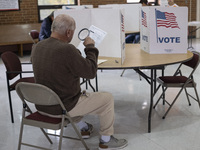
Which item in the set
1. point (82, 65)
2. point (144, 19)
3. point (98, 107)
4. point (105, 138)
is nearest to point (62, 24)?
point (82, 65)

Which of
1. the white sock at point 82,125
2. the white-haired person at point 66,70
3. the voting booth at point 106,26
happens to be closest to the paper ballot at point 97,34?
the voting booth at point 106,26

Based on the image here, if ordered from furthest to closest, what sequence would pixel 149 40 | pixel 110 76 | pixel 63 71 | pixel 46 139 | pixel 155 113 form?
1. pixel 110 76
2. pixel 155 113
3. pixel 149 40
4. pixel 46 139
5. pixel 63 71

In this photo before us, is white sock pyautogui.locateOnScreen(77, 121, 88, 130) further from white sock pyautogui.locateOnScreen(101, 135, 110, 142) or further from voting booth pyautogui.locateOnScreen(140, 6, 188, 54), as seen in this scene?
voting booth pyautogui.locateOnScreen(140, 6, 188, 54)

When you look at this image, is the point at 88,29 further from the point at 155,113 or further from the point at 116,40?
the point at 155,113

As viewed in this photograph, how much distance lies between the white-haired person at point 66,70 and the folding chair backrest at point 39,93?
119 mm

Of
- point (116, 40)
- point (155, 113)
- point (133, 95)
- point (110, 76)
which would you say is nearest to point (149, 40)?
point (116, 40)

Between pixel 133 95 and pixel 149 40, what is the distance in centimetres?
116

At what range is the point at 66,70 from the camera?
94.7 inches

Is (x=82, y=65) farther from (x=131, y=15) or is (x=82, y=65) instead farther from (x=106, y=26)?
(x=131, y=15)

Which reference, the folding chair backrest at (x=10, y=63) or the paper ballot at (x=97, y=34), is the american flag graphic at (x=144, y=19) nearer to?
the paper ballot at (x=97, y=34)

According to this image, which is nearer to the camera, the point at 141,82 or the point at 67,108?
the point at 67,108

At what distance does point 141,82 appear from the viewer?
5.06 meters

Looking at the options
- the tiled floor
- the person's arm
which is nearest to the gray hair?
the person's arm

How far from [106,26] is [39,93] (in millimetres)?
1151
